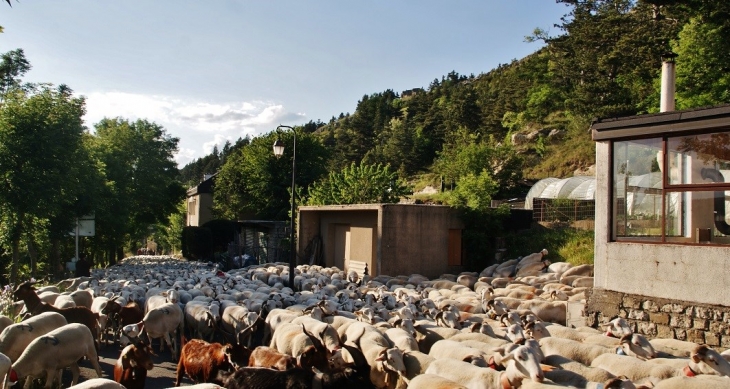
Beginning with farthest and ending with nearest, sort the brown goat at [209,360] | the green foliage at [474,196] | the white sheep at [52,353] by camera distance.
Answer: the green foliage at [474,196]
the brown goat at [209,360]
the white sheep at [52,353]

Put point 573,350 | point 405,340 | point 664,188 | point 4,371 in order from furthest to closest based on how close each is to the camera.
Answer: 1. point 664,188
2. point 405,340
3. point 573,350
4. point 4,371

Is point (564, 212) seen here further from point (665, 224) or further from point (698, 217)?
point (698, 217)

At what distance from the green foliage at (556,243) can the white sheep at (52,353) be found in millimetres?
15511

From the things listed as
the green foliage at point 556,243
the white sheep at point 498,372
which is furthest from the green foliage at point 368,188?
the white sheep at point 498,372

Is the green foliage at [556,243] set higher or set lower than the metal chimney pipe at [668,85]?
lower

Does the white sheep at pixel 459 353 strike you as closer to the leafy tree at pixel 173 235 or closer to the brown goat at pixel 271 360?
the brown goat at pixel 271 360

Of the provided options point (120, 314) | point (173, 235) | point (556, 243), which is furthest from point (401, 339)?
point (173, 235)

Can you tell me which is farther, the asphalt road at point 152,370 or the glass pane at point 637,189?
the glass pane at point 637,189

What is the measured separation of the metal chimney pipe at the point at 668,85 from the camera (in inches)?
538

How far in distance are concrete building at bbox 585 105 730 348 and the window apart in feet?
0.05

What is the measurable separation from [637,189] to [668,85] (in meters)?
3.82

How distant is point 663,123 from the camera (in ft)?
34.9

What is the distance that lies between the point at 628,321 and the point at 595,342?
71.3 inches

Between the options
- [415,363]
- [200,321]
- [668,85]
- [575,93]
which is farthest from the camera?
[575,93]
